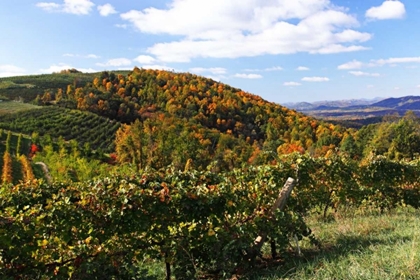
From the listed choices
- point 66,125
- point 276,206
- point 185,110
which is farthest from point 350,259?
point 185,110

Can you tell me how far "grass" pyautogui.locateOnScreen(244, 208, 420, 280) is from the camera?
12.7 ft

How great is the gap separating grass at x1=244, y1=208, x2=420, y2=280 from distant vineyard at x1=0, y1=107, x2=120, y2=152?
224 ft

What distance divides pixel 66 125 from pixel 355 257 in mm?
78688

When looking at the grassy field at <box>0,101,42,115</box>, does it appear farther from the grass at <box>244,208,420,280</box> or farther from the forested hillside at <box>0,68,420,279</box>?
the grass at <box>244,208,420,280</box>

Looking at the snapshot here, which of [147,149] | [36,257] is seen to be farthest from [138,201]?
[147,149]

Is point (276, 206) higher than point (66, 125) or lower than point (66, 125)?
higher

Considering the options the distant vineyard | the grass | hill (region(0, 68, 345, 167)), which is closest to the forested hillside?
the grass

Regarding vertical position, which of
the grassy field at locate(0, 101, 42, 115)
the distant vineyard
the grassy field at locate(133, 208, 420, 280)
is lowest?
the distant vineyard

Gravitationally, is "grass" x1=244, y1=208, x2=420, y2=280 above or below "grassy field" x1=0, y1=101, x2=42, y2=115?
above

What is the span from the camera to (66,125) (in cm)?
7588

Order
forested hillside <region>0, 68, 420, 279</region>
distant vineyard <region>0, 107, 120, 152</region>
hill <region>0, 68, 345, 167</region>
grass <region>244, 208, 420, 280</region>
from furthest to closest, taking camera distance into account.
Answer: hill <region>0, 68, 345, 167</region>, distant vineyard <region>0, 107, 120, 152</region>, forested hillside <region>0, 68, 420, 279</region>, grass <region>244, 208, 420, 280</region>

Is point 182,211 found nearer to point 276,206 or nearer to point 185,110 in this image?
point 276,206

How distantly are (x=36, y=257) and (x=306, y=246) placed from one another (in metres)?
4.18

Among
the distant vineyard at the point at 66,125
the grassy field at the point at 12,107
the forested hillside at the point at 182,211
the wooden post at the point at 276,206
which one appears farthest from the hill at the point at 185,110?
the wooden post at the point at 276,206
